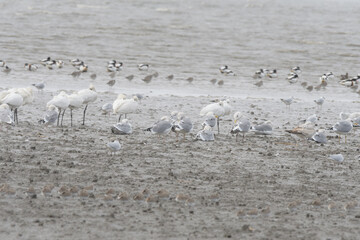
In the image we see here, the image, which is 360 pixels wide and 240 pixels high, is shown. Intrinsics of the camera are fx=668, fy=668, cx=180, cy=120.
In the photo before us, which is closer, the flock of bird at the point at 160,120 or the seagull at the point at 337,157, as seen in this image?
the seagull at the point at 337,157

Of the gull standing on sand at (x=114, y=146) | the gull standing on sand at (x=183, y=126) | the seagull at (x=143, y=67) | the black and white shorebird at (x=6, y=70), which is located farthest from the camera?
the seagull at (x=143, y=67)

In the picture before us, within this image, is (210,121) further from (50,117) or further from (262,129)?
(50,117)

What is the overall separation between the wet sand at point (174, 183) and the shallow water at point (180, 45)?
7895mm

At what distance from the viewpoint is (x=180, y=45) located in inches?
1262

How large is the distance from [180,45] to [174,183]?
2330 centimetres

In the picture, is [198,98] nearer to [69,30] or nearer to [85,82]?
[85,82]

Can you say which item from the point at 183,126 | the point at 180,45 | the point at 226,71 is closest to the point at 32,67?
the point at 226,71

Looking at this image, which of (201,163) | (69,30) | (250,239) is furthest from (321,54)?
(250,239)

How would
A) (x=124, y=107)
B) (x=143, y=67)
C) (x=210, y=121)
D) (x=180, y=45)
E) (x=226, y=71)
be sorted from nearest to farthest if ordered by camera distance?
(x=210, y=121) → (x=124, y=107) → (x=226, y=71) → (x=143, y=67) → (x=180, y=45)

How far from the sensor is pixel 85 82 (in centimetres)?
2158

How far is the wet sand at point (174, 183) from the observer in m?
7.21

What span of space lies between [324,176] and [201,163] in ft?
6.28

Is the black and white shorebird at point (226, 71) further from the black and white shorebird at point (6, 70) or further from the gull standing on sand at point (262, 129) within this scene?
the gull standing on sand at point (262, 129)

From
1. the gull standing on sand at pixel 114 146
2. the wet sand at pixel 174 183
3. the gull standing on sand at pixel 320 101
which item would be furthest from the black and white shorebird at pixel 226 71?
the gull standing on sand at pixel 114 146
